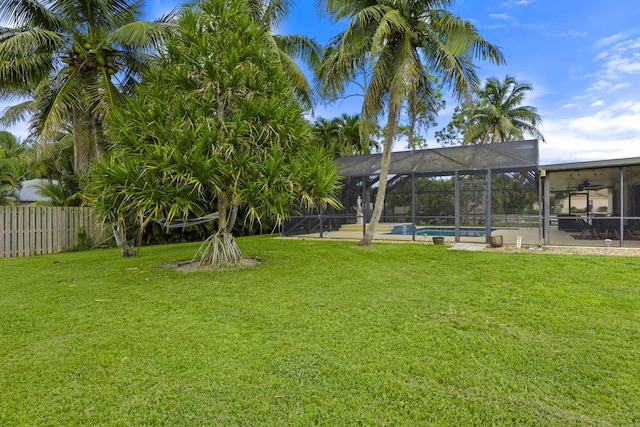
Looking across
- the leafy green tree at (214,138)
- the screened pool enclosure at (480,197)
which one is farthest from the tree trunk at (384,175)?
the leafy green tree at (214,138)

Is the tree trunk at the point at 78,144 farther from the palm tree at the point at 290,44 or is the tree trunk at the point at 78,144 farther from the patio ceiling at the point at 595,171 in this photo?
the patio ceiling at the point at 595,171

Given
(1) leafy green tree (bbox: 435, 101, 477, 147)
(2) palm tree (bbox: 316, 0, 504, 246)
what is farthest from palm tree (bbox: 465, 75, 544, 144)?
(2) palm tree (bbox: 316, 0, 504, 246)

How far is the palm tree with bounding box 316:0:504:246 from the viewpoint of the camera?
897 cm

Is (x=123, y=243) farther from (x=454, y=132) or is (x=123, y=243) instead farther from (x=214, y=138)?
(x=454, y=132)

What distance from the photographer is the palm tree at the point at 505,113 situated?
70.4 ft

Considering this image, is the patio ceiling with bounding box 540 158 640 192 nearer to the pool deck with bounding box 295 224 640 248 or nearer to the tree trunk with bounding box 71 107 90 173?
the pool deck with bounding box 295 224 640 248

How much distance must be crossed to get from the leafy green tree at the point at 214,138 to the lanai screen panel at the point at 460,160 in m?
6.51

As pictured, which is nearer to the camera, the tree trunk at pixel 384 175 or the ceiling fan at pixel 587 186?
the tree trunk at pixel 384 175

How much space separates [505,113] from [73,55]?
2275 cm

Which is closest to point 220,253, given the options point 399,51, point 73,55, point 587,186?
point 73,55

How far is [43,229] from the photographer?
977 cm

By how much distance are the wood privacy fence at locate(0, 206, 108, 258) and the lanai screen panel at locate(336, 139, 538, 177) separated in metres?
9.42

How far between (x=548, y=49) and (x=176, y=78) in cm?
1477

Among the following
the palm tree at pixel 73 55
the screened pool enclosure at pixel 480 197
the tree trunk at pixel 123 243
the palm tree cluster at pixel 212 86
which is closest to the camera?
the palm tree cluster at pixel 212 86
